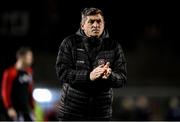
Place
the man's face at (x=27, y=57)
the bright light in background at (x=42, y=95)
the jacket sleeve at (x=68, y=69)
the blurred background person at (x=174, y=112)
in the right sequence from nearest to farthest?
1. the jacket sleeve at (x=68, y=69)
2. the man's face at (x=27, y=57)
3. the blurred background person at (x=174, y=112)
4. the bright light in background at (x=42, y=95)

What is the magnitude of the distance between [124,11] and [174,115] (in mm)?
3769

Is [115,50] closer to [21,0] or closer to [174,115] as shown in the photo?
[174,115]

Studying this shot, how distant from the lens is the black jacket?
14.3 ft

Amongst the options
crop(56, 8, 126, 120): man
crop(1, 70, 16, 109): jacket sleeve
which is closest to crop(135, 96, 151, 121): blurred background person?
crop(1, 70, 16, 109): jacket sleeve

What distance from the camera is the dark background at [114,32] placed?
12.8m

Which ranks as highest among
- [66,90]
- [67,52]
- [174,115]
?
[67,52]

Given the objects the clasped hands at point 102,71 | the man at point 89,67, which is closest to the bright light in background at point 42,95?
the man at point 89,67

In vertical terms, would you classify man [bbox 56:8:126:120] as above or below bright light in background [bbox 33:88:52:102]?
above

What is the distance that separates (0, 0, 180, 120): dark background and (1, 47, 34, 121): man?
431 cm

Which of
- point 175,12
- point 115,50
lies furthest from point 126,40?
point 115,50

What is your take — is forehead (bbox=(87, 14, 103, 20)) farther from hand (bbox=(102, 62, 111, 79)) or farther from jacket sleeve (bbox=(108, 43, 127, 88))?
hand (bbox=(102, 62, 111, 79))

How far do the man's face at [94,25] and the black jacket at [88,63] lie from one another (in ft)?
0.13

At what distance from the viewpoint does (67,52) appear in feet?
14.4

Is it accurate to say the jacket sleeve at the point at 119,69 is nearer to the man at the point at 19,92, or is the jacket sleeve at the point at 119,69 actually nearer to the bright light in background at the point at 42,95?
the man at the point at 19,92
